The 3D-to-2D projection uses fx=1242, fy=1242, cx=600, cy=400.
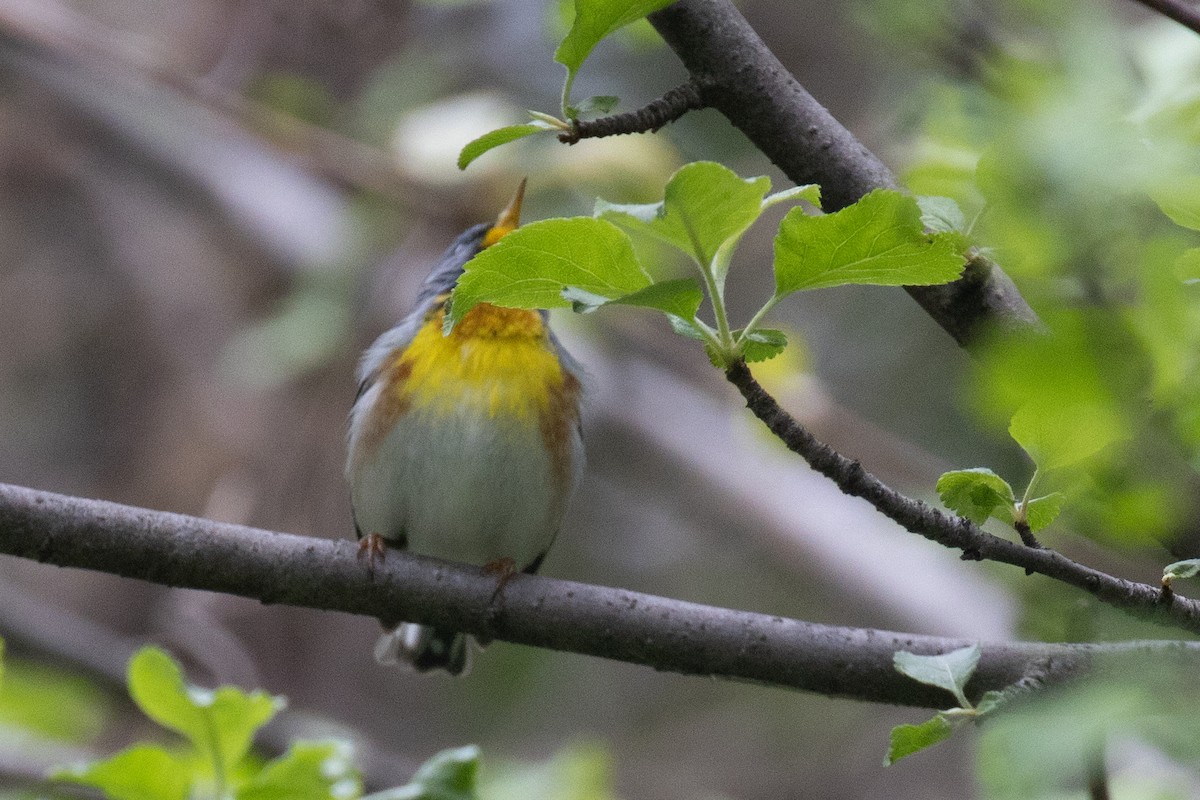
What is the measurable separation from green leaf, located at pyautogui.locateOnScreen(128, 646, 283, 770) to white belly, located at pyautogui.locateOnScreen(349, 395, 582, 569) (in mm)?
1735

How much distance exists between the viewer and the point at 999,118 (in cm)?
121

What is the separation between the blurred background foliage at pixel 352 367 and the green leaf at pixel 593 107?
1.19 m

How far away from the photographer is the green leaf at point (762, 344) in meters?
1.56

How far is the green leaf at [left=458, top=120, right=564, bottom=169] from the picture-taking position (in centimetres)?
150

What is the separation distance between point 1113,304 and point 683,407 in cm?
560

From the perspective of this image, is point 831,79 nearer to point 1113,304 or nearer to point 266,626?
point 266,626

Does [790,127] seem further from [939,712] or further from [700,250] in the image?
[939,712]

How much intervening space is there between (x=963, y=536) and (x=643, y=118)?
29.1 inches

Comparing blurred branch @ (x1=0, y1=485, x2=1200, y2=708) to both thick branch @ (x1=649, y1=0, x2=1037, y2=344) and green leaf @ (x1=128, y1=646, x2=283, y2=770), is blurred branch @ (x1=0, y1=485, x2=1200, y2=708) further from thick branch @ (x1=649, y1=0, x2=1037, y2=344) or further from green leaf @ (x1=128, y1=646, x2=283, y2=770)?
thick branch @ (x1=649, y1=0, x2=1037, y2=344)

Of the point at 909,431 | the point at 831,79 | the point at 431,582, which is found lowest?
the point at 431,582

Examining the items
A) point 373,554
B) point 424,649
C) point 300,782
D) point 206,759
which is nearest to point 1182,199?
point 300,782

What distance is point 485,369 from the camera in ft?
12.5

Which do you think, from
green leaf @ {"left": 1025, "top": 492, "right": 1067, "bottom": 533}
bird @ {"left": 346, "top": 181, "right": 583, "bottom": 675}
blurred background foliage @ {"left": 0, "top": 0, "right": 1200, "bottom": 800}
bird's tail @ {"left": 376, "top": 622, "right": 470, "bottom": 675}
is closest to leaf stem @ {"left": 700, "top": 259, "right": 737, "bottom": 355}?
green leaf @ {"left": 1025, "top": 492, "right": 1067, "bottom": 533}

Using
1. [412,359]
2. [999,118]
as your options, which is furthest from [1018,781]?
[412,359]
